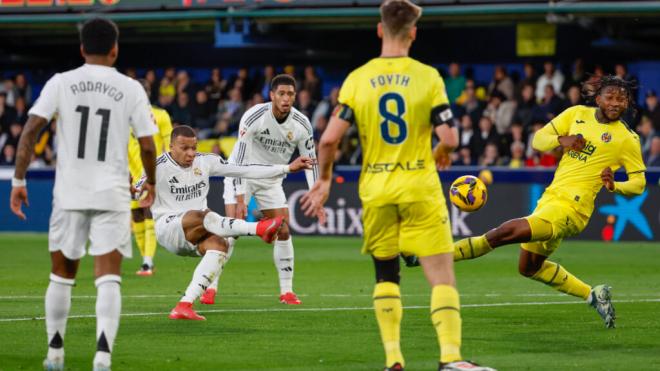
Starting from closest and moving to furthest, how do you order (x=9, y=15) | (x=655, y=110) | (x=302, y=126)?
(x=302, y=126) → (x=655, y=110) → (x=9, y=15)

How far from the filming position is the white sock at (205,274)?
38.1 feet

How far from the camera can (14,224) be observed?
87.8 feet

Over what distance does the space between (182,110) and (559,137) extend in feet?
62.4

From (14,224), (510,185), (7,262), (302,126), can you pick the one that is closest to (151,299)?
(302,126)

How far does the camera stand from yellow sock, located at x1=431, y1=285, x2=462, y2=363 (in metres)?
8.06

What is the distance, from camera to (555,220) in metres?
11.6

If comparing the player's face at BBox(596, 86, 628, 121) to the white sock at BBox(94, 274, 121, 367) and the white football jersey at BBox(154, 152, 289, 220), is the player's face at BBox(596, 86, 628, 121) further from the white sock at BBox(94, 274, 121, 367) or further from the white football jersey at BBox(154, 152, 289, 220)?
the white sock at BBox(94, 274, 121, 367)

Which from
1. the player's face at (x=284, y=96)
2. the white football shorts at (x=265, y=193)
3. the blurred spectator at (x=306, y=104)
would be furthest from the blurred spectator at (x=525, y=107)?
the player's face at (x=284, y=96)

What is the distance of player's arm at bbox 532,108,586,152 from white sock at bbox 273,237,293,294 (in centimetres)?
308

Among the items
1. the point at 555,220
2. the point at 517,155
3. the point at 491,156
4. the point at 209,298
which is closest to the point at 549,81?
the point at 517,155

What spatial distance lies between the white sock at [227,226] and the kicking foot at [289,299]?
1689 mm

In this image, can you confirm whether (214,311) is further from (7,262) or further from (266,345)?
(7,262)

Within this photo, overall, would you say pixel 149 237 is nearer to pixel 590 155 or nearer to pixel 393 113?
pixel 590 155

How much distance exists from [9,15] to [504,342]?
2179 centimetres
